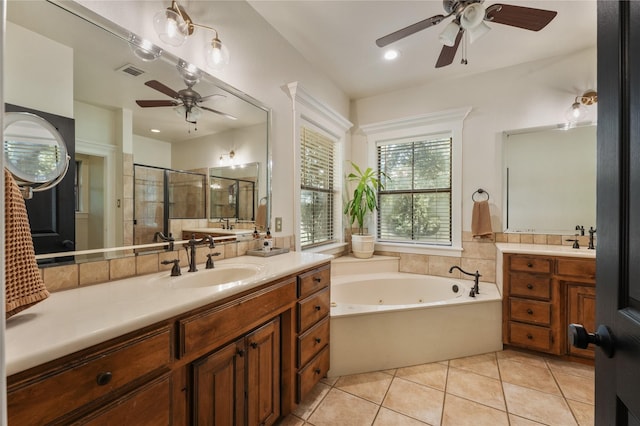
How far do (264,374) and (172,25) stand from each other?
1882 mm

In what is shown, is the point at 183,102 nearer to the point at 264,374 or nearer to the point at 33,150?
the point at 33,150

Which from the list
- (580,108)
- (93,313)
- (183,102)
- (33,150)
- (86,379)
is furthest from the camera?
(580,108)

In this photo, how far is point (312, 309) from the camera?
5.64ft

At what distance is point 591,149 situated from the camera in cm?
259

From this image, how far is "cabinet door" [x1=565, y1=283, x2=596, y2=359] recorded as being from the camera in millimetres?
2104

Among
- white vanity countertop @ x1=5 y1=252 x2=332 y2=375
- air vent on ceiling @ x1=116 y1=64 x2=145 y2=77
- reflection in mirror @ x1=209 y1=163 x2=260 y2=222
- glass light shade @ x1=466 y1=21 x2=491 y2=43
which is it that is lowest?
white vanity countertop @ x1=5 y1=252 x2=332 y2=375

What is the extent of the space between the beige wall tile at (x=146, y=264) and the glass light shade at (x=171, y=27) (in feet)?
3.83

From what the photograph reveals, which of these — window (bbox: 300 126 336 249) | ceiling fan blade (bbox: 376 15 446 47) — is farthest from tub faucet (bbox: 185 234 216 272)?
ceiling fan blade (bbox: 376 15 446 47)

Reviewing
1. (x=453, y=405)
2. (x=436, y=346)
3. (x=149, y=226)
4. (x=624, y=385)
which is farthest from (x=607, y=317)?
(x=436, y=346)

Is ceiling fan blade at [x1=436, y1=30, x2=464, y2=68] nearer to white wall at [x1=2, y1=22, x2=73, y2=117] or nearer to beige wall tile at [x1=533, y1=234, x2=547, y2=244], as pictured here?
beige wall tile at [x1=533, y1=234, x2=547, y2=244]

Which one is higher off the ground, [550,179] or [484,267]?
[550,179]

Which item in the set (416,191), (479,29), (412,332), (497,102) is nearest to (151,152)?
(479,29)

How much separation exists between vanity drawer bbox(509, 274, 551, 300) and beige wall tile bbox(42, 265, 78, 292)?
3017 millimetres

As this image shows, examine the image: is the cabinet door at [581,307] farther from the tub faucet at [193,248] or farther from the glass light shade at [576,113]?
the tub faucet at [193,248]
